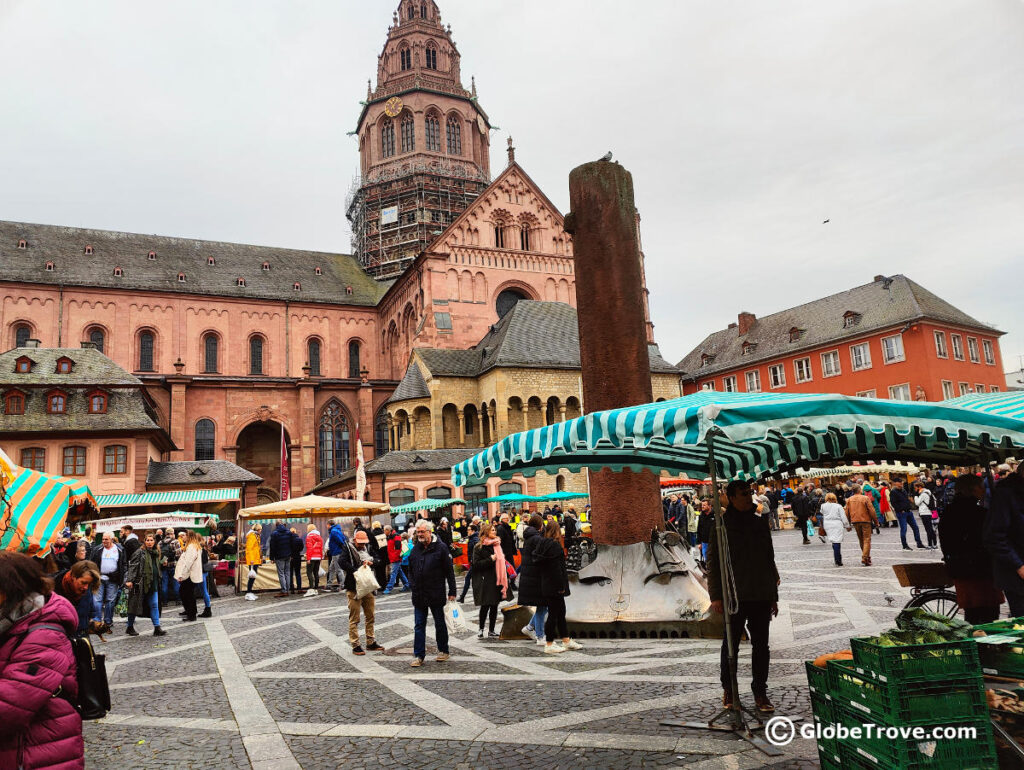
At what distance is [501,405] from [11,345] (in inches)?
1161

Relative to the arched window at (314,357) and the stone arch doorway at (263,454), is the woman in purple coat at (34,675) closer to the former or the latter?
the stone arch doorway at (263,454)

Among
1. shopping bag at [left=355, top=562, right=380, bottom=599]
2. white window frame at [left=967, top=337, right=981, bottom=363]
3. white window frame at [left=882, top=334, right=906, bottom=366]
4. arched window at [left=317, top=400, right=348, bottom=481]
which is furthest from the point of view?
arched window at [left=317, top=400, right=348, bottom=481]

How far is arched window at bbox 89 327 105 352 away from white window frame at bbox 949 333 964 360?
161 feet

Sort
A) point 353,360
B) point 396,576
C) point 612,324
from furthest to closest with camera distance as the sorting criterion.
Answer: point 353,360
point 396,576
point 612,324

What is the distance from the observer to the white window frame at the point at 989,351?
139 ft

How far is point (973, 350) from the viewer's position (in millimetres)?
41656

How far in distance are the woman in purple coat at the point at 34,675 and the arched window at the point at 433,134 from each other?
54.4 metres

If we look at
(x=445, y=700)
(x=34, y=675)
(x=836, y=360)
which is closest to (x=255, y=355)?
(x=836, y=360)

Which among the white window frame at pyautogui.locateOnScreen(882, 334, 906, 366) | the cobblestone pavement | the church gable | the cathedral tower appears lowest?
the cobblestone pavement

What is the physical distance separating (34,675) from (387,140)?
185 feet

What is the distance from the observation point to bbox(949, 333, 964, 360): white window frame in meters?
40.4

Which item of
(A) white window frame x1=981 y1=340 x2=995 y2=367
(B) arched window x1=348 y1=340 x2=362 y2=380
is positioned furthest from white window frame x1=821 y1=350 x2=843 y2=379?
(B) arched window x1=348 y1=340 x2=362 y2=380

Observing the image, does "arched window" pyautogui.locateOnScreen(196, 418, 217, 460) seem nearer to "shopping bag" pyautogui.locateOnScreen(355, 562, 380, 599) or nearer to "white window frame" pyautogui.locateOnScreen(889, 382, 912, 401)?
"shopping bag" pyautogui.locateOnScreen(355, 562, 380, 599)

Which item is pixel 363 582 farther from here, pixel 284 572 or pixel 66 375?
pixel 66 375
